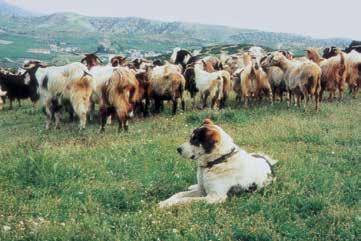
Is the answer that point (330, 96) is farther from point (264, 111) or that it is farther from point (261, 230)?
point (261, 230)

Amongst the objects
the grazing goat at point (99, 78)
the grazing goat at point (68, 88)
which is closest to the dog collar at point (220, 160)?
the grazing goat at point (99, 78)

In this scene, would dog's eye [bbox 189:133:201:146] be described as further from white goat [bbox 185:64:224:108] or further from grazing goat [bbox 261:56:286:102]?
grazing goat [bbox 261:56:286:102]

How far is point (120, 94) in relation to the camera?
1667cm

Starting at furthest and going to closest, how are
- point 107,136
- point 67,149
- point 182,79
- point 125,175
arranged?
point 182,79
point 107,136
point 67,149
point 125,175

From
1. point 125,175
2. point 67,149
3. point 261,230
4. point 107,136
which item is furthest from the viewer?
point 107,136

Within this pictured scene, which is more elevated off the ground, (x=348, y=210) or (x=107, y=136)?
(x=348, y=210)

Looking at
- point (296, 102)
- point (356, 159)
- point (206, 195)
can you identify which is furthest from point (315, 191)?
point (296, 102)

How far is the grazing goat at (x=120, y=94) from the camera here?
54.5 feet

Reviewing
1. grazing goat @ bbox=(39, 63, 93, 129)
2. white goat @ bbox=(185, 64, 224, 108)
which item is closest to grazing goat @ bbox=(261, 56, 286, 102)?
white goat @ bbox=(185, 64, 224, 108)

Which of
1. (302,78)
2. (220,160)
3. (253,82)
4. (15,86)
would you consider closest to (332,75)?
(302,78)

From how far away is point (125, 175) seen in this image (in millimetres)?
10680

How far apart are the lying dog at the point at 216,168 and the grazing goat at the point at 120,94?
7633 millimetres

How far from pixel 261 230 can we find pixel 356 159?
15.7ft

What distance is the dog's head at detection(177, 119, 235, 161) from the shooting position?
910 centimetres
